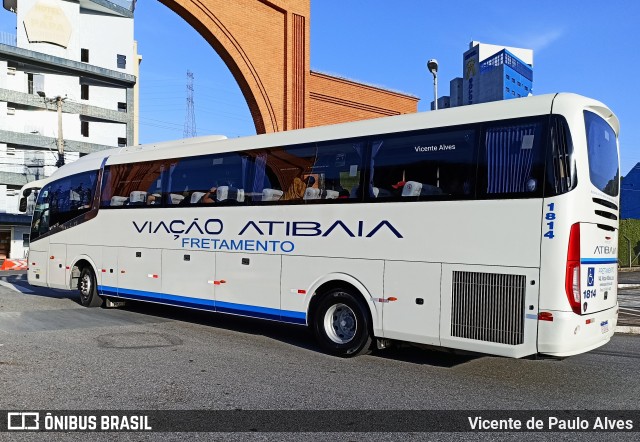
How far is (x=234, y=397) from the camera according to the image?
6074 millimetres

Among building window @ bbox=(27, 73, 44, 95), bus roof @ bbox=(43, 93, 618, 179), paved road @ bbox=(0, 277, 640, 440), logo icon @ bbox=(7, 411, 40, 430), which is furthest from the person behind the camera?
building window @ bbox=(27, 73, 44, 95)

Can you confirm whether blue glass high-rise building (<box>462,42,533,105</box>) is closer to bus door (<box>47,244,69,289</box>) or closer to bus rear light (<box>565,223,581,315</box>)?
bus door (<box>47,244,69,289</box>)


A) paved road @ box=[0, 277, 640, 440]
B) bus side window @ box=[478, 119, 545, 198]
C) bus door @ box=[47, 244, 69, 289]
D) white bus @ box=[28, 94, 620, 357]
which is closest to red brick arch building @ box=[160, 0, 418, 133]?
bus door @ box=[47, 244, 69, 289]

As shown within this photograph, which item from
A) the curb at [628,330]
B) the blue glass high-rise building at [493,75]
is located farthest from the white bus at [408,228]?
the blue glass high-rise building at [493,75]

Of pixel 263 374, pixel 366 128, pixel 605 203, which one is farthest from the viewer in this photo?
pixel 366 128

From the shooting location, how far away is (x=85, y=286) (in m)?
13.5

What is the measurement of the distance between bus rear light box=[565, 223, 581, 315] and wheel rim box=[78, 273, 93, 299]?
10.6 meters

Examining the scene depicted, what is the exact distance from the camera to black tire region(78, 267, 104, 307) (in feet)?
43.4

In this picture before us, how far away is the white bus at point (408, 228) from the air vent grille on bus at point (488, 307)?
15 mm

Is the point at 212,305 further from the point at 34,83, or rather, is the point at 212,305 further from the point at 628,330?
the point at 34,83

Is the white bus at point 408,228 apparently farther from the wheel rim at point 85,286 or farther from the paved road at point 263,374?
the wheel rim at point 85,286

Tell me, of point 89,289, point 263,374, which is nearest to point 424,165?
point 263,374

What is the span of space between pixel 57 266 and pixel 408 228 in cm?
1010

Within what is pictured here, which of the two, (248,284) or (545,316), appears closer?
(545,316)
